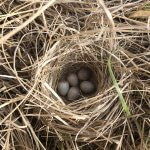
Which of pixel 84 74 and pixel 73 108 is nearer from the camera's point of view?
pixel 73 108

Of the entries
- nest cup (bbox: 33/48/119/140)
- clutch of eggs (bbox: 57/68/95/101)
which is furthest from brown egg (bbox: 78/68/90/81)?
nest cup (bbox: 33/48/119/140)

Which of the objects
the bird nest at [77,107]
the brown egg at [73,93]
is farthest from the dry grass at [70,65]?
the brown egg at [73,93]

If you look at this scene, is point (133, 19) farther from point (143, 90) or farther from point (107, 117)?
point (107, 117)

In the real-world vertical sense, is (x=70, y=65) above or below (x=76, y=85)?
above

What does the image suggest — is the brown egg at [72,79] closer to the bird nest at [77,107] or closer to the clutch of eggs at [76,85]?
the clutch of eggs at [76,85]

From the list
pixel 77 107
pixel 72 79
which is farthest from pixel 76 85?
pixel 77 107

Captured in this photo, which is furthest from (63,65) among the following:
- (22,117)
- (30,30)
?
(22,117)

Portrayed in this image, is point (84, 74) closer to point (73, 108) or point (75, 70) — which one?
point (75, 70)
